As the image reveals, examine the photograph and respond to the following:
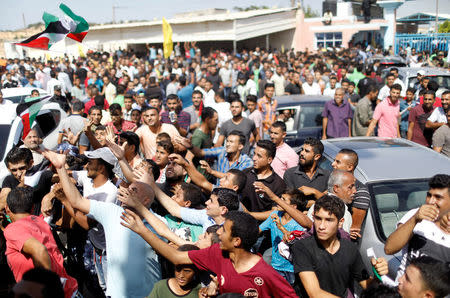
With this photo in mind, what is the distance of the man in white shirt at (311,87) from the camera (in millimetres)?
10938

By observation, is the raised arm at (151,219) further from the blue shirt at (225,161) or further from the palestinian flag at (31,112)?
the palestinian flag at (31,112)

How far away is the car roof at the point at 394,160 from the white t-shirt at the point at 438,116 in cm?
142

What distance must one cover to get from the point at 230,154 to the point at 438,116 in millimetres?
3399

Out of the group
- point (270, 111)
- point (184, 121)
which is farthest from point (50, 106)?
point (270, 111)

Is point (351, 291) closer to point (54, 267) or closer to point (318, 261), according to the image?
point (318, 261)

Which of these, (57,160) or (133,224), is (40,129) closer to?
(57,160)

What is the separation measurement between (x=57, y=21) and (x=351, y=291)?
4.66 metres

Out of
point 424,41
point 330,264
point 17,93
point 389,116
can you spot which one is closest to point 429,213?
point 330,264

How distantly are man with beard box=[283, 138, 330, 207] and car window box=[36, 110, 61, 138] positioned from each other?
15.1ft

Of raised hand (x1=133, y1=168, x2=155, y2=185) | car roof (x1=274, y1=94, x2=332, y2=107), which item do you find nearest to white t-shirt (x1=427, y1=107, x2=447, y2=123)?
car roof (x1=274, y1=94, x2=332, y2=107)

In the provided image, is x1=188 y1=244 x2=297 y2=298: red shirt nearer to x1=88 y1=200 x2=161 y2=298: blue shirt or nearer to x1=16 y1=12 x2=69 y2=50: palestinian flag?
x1=88 y1=200 x2=161 y2=298: blue shirt

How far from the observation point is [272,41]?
34438 mm

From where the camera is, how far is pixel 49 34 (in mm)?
5535

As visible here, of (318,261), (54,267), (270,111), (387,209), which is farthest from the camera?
(270,111)
